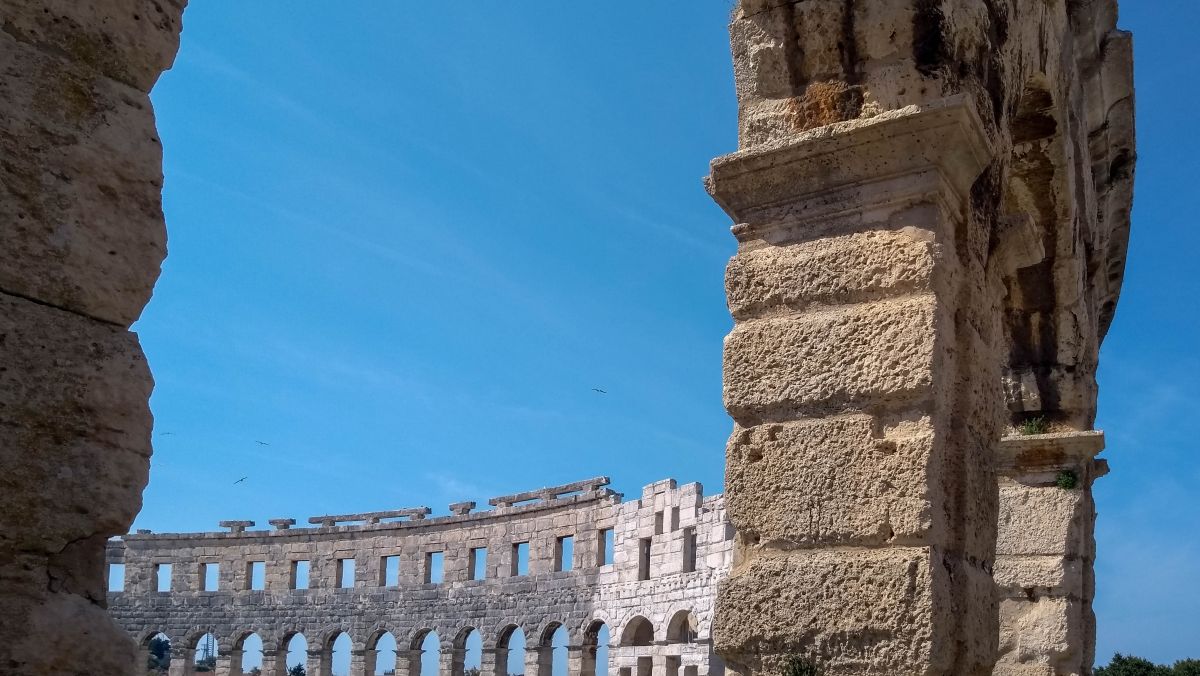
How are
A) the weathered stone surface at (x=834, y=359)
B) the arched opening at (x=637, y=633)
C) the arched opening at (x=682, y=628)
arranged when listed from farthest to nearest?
1. the arched opening at (x=637, y=633)
2. the arched opening at (x=682, y=628)
3. the weathered stone surface at (x=834, y=359)

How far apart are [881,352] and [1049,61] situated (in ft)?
11.1

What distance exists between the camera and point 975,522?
3734 mm

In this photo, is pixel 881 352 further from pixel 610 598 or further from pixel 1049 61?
pixel 610 598

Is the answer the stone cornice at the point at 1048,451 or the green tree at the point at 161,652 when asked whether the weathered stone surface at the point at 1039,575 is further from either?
the green tree at the point at 161,652

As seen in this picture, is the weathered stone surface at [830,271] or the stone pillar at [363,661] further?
the stone pillar at [363,661]

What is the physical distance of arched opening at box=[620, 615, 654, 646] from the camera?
26.8 m

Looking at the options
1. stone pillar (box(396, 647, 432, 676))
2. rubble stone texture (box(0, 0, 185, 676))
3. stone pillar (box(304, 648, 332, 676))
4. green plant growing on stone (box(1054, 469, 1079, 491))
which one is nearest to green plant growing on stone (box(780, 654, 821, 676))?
rubble stone texture (box(0, 0, 185, 676))

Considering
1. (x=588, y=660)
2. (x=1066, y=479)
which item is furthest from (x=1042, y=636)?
(x=588, y=660)

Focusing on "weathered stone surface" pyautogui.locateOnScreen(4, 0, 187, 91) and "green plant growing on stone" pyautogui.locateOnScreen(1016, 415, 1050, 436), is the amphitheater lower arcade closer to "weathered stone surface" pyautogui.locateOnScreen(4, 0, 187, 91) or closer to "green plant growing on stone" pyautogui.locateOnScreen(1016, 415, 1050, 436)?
"green plant growing on stone" pyautogui.locateOnScreen(1016, 415, 1050, 436)

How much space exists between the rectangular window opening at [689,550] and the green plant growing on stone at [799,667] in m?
22.0

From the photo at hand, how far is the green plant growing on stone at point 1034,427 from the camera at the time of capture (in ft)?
25.0

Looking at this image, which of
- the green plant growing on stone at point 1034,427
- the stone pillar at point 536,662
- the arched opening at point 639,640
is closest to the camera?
the green plant growing on stone at point 1034,427

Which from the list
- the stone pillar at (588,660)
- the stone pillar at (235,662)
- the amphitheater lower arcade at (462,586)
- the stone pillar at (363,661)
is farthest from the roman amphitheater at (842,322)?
the stone pillar at (235,662)

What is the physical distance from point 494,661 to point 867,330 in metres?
30.1
